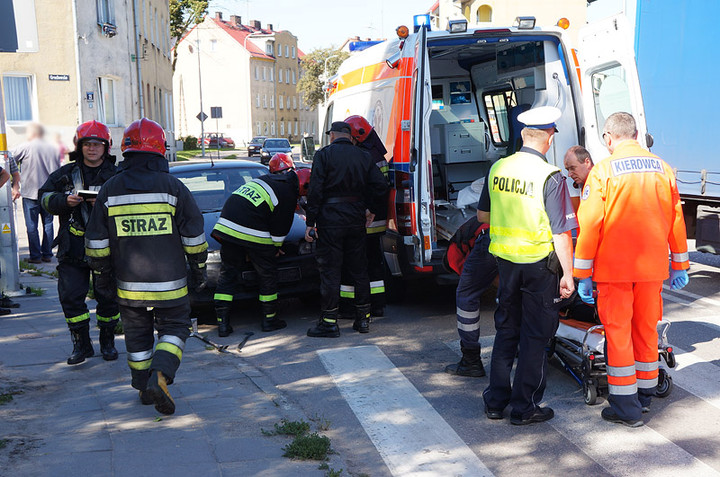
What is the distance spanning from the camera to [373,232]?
7.40 m

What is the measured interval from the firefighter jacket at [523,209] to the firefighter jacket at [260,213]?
2.83 m

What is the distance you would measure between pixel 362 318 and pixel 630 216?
3.07 metres

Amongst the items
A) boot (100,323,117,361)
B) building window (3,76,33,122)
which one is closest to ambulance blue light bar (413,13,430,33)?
boot (100,323,117,361)

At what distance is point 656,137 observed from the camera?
895 centimetres

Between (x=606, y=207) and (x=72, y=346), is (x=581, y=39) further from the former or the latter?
(x=72, y=346)

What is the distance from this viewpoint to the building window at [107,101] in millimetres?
25562

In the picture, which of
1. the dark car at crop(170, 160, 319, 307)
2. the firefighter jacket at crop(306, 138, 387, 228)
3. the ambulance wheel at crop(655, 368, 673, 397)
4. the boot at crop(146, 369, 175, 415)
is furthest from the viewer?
the dark car at crop(170, 160, 319, 307)

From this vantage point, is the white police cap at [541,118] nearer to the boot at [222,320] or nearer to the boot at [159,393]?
the boot at [159,393]

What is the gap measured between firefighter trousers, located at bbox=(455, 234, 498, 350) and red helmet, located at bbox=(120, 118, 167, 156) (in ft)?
7.44

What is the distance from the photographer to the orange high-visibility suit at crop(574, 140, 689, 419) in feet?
15.0

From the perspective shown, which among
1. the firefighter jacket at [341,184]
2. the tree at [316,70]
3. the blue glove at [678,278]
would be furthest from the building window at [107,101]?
the tree at [316,70]

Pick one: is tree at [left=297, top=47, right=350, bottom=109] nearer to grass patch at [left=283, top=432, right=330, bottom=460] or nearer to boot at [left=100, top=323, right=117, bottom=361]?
boot at [left=100, top=323, right=117, bottom=361]

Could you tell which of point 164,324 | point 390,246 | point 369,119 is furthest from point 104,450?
point 369,119

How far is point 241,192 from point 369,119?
193 cm
